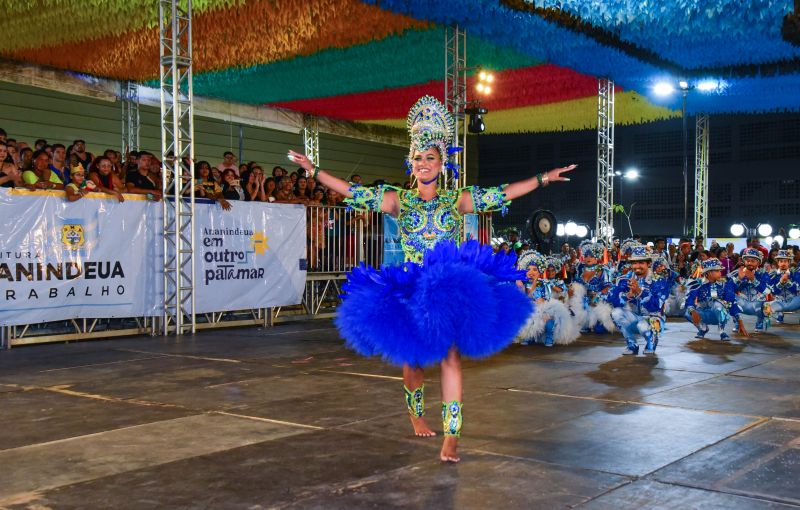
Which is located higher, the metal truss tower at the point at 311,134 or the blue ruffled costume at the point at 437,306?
the metal truss tower at the point at 311,134

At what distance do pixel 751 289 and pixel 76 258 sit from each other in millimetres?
9771

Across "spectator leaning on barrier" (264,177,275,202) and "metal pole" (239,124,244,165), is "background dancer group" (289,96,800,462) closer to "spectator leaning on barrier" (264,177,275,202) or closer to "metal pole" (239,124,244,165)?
→ "spectator leaning on barrier" (264,177,275,202)

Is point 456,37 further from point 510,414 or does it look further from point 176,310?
point 510,414

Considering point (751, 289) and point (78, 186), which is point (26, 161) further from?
point (751, 289)

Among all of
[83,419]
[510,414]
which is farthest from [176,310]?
[510,414]

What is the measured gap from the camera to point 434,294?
173 inches

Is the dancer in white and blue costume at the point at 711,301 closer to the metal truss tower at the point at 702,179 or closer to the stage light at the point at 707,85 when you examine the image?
the stage light at the point at 707,85

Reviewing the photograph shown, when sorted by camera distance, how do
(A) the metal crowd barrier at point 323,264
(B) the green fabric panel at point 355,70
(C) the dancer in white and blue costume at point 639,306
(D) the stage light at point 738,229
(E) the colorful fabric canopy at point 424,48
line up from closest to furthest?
(C) the dancer in white and blue costume at point 639,306
(A) the metal crowd barrier at point 323,264
(E) the colorful fabric canopy at point 424,48
(B) the green fabric panel at point 355,70
(D) the stage light at point 738,229

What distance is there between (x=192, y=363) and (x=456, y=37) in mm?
7991

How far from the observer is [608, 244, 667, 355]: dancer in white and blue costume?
9203 mm

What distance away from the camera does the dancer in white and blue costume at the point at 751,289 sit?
1212cm

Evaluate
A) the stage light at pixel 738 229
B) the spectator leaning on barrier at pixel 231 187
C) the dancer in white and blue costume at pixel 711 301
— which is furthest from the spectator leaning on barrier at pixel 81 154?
the stage light at pixel 738 229

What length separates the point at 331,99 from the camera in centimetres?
2014

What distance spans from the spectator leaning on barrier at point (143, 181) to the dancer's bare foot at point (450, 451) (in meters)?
7.93
